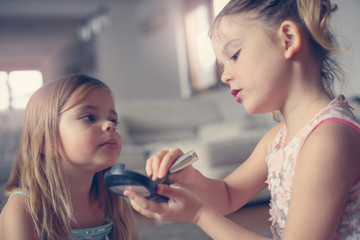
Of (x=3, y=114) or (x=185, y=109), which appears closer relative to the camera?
(x=3, y=114)

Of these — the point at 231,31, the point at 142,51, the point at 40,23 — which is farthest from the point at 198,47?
the point at 231,31

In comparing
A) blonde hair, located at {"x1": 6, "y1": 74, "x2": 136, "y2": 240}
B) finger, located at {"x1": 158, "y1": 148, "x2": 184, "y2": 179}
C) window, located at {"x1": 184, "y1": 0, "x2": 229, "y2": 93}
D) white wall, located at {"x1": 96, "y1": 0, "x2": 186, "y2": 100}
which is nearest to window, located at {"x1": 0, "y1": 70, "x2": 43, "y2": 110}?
blonde hair, located at {"x1": 6, "y1": 74, "x2": 136, "y2": 240}

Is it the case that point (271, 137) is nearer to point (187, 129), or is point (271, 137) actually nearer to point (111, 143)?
point (111, 143)

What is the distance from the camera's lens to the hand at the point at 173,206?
0.43 meters

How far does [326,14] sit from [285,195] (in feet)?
0.72

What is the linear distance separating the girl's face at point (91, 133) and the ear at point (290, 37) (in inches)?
9.8

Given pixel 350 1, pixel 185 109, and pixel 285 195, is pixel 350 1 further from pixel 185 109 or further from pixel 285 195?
pixel 185 109

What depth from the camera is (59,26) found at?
15.8ft

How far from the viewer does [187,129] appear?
2.31 metres

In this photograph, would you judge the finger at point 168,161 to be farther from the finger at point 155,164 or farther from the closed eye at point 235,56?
the closed eye at point 235,56

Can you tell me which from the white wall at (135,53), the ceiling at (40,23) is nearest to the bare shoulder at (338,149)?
the ceiling at (40,23)

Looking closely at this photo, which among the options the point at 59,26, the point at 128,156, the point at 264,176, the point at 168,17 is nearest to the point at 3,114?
the point at 128,156

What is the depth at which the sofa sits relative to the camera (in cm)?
148

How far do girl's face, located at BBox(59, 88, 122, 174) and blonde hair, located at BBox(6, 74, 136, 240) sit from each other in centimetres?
1
